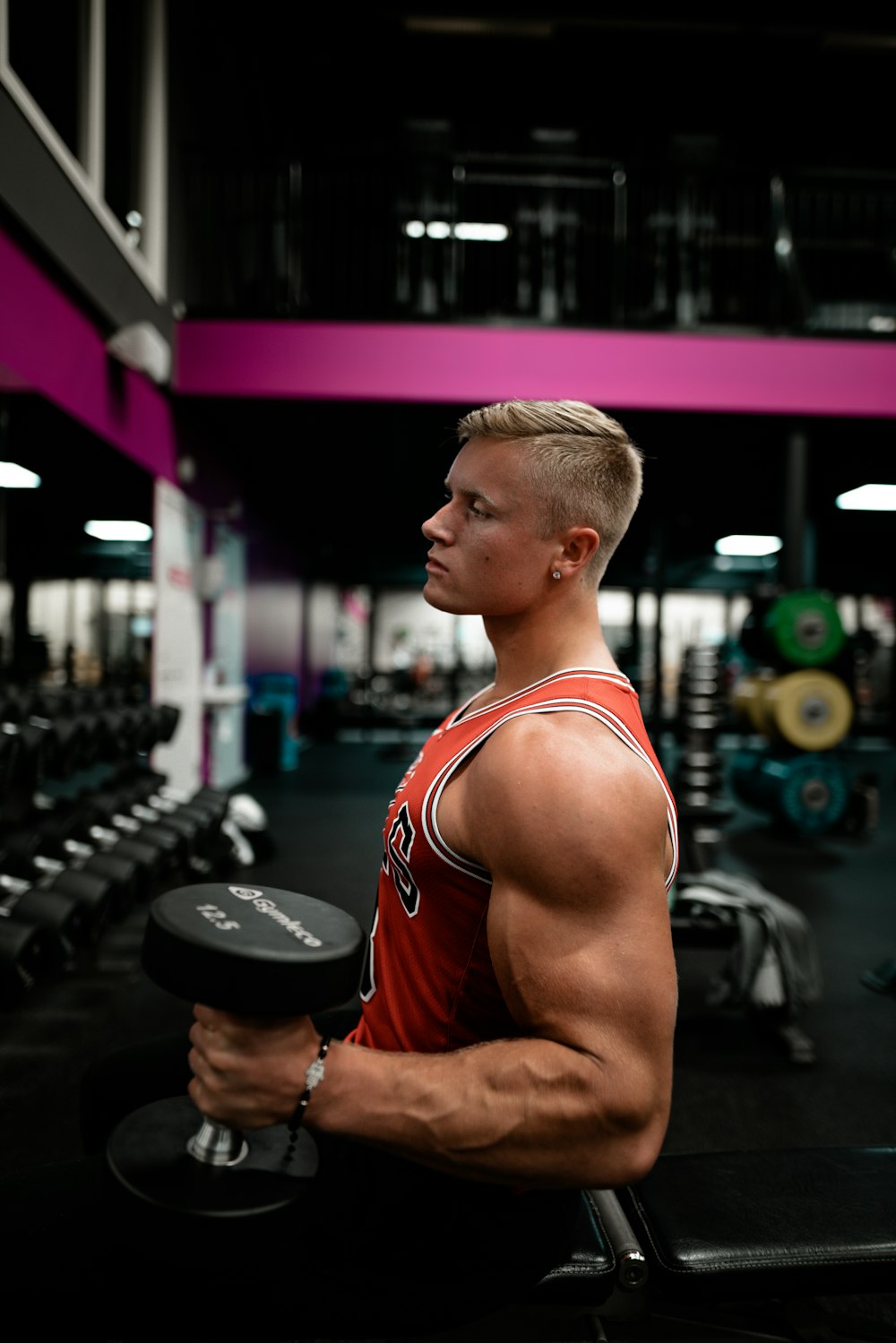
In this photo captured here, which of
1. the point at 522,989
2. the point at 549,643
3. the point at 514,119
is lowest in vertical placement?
the point at 522,989

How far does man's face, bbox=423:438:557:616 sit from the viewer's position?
845 mm

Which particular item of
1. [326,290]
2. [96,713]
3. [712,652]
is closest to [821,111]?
[326,290]

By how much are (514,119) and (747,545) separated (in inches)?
198

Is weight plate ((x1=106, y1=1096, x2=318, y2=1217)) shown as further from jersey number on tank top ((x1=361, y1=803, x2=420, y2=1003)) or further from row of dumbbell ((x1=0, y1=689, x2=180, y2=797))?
row of dumbbell ((x1=0, y1=689, x2=180, y2=797))

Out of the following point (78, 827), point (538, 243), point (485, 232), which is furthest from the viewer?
point (485, 232)

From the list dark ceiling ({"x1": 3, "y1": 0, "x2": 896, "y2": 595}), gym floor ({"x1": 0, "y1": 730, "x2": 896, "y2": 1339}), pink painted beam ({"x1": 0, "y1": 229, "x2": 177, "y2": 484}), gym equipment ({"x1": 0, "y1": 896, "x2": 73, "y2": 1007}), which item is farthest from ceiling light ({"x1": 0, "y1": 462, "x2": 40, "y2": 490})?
gym floor ({"x1": 0, "y1": 730, "x2": 896, "y2": 1339})

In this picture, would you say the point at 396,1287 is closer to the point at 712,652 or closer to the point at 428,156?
the point at 712,652

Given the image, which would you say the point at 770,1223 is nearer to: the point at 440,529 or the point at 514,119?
the point at 440,529

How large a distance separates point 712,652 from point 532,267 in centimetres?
506

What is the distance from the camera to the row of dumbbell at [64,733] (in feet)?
7.47

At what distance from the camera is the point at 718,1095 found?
1.96 metres

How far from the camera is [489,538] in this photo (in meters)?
0.85

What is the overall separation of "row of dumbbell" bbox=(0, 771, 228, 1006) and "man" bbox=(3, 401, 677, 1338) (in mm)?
1343

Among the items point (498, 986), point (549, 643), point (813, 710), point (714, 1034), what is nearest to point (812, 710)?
point (813, 710)
